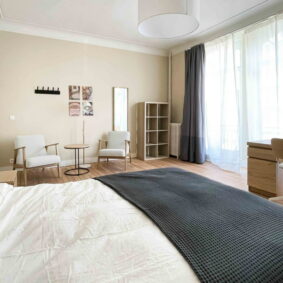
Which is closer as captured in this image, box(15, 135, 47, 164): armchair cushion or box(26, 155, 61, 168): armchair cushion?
box(26, 155, 61, 168): armchair cushion

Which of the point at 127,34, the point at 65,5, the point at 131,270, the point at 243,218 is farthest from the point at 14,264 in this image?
the point at 127,34

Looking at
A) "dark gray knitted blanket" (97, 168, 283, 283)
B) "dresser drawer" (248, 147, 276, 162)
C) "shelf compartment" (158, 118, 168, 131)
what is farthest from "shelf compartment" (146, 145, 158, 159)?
"dark gray knitted blanket" (97, 168, 283, 283)

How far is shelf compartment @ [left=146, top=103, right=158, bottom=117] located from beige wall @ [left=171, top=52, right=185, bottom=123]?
24.3 inches

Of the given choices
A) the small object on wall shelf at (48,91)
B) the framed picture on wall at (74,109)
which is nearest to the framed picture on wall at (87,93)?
the framed picture on wall at (74,109)

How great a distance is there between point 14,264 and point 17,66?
4418 millimetres

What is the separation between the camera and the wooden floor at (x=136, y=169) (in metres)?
3.70

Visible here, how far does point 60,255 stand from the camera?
86 cm

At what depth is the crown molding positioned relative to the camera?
4.16 meters

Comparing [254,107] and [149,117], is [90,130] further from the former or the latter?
[254,107]

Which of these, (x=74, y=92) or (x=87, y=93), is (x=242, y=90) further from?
(x=74, y=92)

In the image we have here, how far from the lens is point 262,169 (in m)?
2.92

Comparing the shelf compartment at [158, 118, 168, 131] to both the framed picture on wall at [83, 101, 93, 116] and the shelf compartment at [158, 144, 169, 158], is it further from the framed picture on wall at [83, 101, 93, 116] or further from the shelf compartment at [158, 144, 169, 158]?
the framed picture on wall at [83, 101, 93, 116]

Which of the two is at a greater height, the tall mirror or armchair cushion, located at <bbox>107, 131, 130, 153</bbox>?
the tall mirror

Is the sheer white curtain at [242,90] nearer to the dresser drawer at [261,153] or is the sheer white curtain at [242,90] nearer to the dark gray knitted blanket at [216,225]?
the dresser drawer at [261,153]
